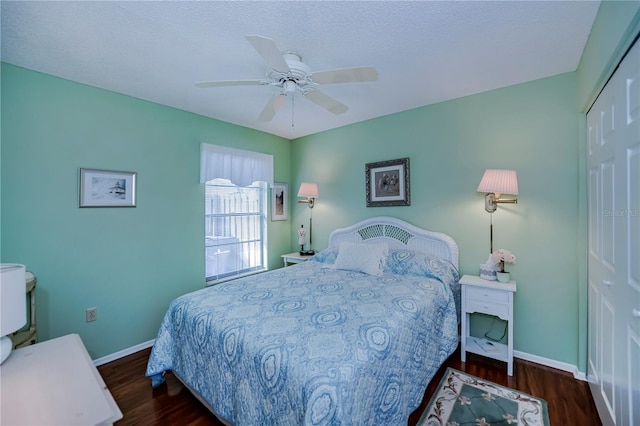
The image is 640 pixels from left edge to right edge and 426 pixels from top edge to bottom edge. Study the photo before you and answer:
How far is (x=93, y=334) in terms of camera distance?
101 inches

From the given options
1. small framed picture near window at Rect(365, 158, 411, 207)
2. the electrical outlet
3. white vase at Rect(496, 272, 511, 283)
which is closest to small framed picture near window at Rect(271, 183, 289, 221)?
small framed picture near window at Rect(365, 158, 411, 207)

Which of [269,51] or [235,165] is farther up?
[269,51]

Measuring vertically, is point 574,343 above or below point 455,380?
above

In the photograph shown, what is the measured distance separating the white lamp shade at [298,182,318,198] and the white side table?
2.93 metres

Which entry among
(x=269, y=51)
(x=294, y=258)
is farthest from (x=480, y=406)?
(x=269, y=51)

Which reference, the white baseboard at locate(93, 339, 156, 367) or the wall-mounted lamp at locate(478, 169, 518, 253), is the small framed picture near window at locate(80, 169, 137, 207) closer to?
the white baseboard at locate(93, 339, 156, 367)

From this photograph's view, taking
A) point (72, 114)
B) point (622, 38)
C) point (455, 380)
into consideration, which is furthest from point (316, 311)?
point (72, 114)

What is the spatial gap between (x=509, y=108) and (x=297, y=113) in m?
2.26

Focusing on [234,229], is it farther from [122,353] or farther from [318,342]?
[318,342]

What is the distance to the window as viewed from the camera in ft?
11.7

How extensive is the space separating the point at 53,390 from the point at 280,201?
3.51 metres

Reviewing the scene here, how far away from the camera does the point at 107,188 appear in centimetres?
264

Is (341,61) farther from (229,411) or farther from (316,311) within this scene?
(229,411)

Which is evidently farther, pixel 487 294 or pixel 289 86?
pixel 487 294
